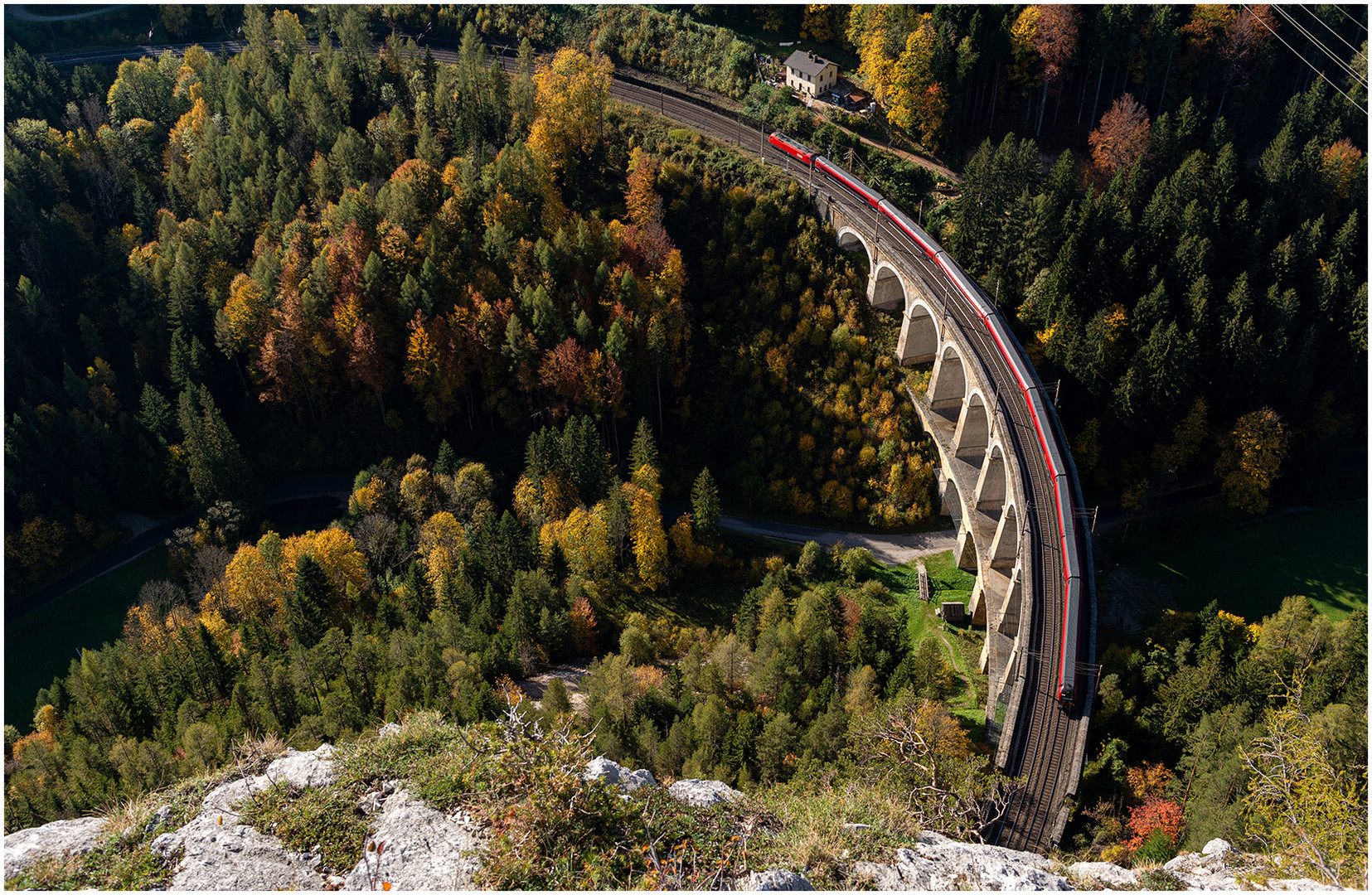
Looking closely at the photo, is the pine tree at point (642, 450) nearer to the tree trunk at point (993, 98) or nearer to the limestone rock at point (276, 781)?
the limestone rock at point (276, 781)

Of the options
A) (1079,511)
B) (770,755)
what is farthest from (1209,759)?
(770,755)

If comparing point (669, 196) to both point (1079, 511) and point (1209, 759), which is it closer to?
point (1079, 511)

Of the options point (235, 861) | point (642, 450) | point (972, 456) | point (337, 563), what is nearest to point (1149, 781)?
point (972, 456)

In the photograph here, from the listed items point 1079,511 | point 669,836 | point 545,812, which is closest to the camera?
point 545,812

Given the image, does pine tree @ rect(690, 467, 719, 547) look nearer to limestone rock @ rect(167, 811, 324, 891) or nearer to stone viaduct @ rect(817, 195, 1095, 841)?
stone viaduct @ rect(817, 195, 1095, 841)

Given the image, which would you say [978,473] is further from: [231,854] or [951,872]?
[231,854]

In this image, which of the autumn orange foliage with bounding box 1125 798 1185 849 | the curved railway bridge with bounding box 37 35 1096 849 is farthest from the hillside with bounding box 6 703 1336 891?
the curved railway bridge with bounding box 37 35 1096 849
